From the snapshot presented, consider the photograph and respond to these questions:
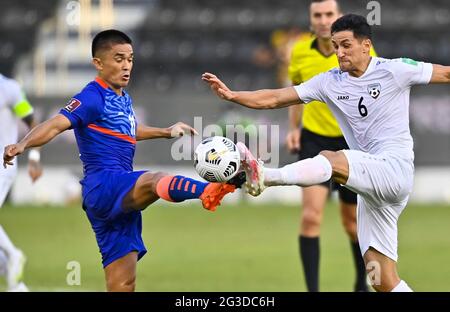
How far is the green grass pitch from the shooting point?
1127 cm

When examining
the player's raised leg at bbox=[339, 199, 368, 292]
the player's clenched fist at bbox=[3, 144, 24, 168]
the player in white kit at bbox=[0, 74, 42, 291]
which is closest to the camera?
the player's clenched fist at bbox=[3, 144, 24, 168]

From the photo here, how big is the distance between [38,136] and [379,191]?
2.33 m

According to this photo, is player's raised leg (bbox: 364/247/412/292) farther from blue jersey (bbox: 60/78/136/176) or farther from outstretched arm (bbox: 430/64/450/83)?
blue jersey (bbox: 60/78/136/176)

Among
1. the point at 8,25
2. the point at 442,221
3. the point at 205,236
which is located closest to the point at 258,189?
the point at 205,236

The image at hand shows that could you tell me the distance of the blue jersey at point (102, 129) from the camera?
A: 7523 mm

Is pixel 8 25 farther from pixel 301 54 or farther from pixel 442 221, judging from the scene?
pixel 301 54

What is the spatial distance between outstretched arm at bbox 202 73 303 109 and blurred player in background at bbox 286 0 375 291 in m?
2.22

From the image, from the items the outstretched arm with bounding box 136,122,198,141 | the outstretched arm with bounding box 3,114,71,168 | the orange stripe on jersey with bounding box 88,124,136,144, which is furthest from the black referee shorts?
the outstretched arm with bounding box 3,114,71,168

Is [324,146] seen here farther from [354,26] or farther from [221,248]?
[221,248]

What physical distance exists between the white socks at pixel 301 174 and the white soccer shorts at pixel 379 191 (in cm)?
24

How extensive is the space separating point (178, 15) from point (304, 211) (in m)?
15.9

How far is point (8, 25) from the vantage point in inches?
992

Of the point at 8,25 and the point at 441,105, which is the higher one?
the point at 8,25

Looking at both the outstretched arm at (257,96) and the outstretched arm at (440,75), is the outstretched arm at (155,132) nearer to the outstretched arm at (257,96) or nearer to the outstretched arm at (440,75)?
the outstretched arm at (257,96)
